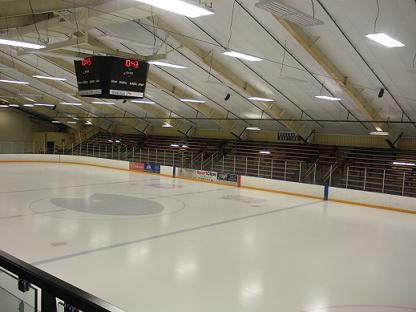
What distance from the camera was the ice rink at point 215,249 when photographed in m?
5.50

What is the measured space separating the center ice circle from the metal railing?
690 cm

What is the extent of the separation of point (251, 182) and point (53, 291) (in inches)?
646

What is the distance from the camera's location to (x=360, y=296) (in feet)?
18.6

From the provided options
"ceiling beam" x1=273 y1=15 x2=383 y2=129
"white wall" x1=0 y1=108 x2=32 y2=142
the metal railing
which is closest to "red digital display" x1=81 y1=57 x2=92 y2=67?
"ceiling beam" x1=273 y1=15 x2=383 y2=129

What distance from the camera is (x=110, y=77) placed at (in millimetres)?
9336

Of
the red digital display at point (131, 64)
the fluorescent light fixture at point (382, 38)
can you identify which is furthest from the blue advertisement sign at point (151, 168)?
the fluorescent light fixture at point (382, 38)

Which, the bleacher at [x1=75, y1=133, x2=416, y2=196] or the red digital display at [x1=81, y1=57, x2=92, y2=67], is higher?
the red digital display at [x1=81, y1=57, x2=92, y2=67]

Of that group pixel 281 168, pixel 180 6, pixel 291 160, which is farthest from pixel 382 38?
pixel 281 168

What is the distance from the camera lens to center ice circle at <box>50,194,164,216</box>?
11133mm

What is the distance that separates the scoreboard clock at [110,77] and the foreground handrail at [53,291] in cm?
819

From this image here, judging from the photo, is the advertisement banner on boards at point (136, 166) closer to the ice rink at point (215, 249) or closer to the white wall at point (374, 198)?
the ice rink at point (215, 249)

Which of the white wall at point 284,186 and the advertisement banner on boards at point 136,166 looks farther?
the advertisement banner on boards at point 136,166

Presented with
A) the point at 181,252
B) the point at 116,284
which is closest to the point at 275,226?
the point at 181,252

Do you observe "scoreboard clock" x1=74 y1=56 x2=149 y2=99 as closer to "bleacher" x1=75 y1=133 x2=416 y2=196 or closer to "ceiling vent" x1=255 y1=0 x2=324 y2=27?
"ceiling vent" x1=255 y1=0 x2=324 y2=27
